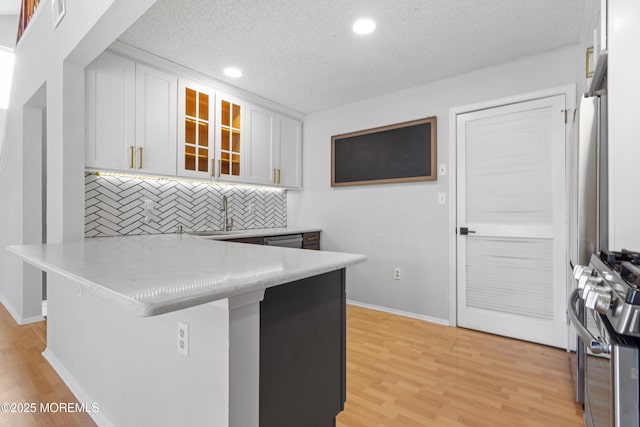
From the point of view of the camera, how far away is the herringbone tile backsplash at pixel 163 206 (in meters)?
2.63

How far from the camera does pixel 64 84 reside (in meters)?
2.05

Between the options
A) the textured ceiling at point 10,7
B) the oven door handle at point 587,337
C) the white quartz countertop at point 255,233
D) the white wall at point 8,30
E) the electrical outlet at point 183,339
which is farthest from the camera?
the white wall at point 8,30

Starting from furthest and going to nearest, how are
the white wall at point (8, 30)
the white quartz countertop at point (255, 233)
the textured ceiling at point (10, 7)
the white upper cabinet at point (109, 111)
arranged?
the white wall at point (8, 30) → the textured ceiling at point (10, 7) → the white quartz countertop at point (255, 233) → the white upper cabinet at point (109, 111)

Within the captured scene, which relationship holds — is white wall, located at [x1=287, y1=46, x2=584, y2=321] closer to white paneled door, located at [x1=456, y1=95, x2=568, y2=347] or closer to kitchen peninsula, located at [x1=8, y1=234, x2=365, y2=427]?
white paneled door, located at [x1=456, y1=95, x2=568, y2=347]

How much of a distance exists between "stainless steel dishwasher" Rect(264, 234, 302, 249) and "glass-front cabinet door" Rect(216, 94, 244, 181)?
2.46 feet

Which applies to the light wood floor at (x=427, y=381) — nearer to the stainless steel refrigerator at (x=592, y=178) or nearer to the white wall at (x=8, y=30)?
the stainless steel refrigerator at (x=592, y=178)

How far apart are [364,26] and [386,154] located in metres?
1.44

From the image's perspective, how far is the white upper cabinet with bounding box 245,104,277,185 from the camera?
11.5 feet

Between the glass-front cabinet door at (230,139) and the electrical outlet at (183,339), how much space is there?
7.58 feet

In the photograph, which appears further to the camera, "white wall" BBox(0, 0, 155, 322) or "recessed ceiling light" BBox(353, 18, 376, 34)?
"recessed ceiling light" BBox(353, 18, 376, 34)

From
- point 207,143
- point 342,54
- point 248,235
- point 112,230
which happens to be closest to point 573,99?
point 342,54

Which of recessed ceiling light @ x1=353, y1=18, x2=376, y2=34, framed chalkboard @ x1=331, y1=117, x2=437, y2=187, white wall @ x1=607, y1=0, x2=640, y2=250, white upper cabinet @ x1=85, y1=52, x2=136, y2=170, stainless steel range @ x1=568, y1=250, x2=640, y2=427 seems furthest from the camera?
framed chalkboard @ x1=331, y1=117, x2=437, y2=187

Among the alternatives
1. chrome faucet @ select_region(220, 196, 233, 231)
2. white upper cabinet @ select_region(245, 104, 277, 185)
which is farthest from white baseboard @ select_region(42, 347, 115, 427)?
white upper cabinet @ select_region(245, 104, 277, 185)

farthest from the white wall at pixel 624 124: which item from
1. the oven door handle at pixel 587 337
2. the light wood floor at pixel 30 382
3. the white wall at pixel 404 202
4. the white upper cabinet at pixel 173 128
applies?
the white upper cabinet at pixel 173 128
